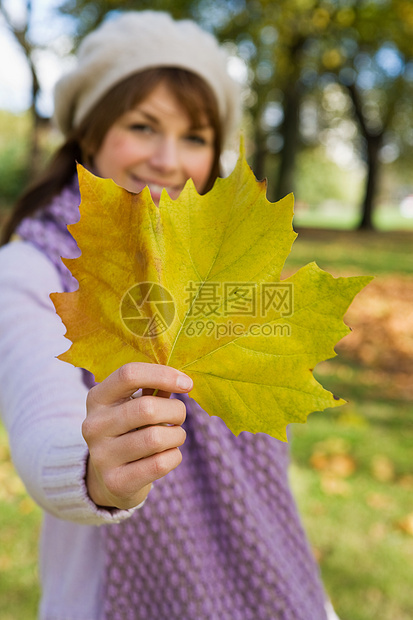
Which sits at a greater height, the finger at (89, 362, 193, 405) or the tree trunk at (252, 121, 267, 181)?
the finger at (89, 362, 193, 405)

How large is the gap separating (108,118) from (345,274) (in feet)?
24.7

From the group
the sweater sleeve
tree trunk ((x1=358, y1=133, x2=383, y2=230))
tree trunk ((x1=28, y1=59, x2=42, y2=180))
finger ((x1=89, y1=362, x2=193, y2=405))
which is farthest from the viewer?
tree trunk ((x1=358, y1=133, x2=383, y2=230))

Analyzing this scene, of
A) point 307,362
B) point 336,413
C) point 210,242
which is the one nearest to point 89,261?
point 210,242

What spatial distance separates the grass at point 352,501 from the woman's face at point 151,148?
1965 millimetres

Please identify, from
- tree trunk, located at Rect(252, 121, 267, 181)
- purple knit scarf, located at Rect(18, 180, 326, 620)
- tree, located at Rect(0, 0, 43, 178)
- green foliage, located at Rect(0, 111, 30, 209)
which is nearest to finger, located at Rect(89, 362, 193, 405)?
purple knit scarf, located at Rect(18, 180, 326, 620)

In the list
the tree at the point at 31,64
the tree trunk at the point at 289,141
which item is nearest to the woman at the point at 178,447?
the tree at the point at 31,64

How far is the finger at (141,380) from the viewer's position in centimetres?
59

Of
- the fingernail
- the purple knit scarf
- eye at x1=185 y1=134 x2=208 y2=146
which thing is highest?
eye at x1=185 y1=134 x2=208 y2=146

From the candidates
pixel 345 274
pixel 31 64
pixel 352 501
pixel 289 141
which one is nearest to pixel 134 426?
pixel 352 501

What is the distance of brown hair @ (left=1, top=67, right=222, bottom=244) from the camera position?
149cm

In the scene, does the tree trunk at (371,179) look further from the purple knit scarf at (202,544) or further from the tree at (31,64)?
the purple knit scarf at (202,544)
